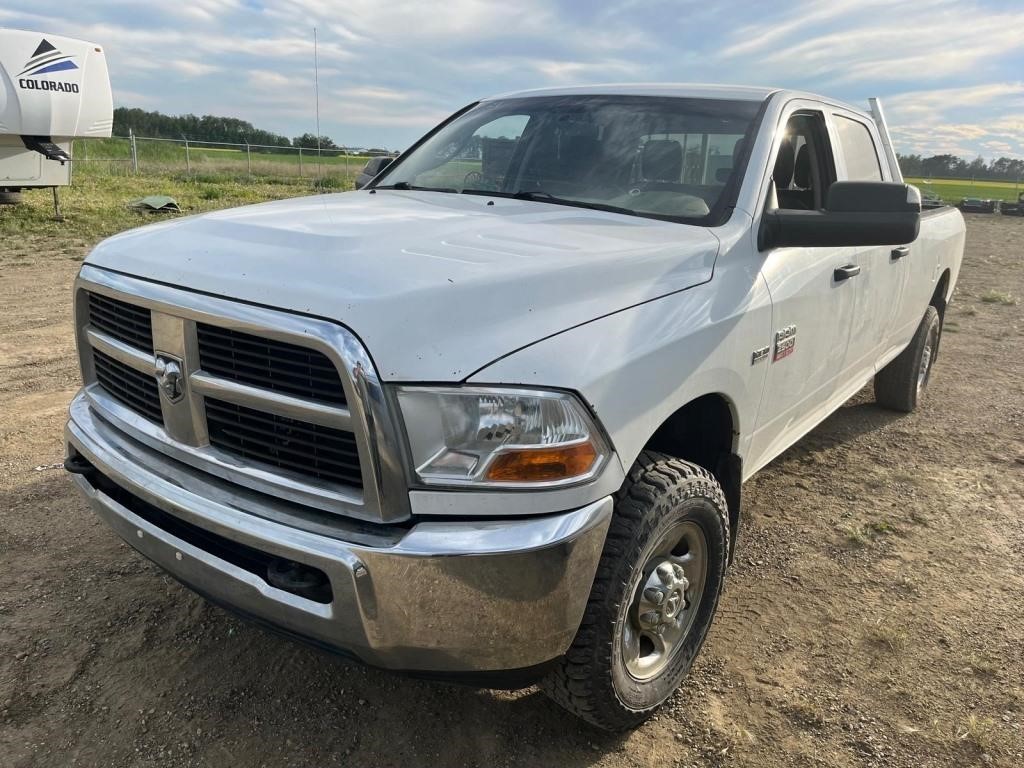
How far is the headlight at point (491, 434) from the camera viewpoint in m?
1.78

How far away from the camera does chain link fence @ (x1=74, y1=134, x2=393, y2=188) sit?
2253 centimetres

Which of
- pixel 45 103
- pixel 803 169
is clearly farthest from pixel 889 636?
pixel 45 103

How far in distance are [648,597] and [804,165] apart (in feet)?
7.31

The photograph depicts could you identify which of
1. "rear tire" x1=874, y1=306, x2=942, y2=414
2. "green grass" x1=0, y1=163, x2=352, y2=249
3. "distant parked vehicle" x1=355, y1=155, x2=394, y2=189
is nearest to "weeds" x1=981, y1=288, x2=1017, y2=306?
"rear tire" x1=874, y1=306, x2=942, y2=414

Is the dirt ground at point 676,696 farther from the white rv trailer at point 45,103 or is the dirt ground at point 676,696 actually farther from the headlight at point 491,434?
the white rv trailer at point 45,103

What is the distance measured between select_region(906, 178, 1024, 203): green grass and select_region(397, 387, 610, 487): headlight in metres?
36.4

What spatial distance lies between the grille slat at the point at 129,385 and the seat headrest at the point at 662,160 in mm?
1945

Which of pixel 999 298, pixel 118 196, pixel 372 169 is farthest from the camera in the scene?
pixel 118 196

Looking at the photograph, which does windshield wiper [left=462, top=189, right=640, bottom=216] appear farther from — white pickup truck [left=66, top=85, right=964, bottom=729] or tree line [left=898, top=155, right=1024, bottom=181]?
tree line [left=898, top=155, right=1024, bottom=181]

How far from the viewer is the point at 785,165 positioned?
10.8 ft

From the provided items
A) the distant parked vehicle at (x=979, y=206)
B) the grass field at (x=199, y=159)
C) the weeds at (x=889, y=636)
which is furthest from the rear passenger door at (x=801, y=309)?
the distant parked vehicle at (x=979, y=206)

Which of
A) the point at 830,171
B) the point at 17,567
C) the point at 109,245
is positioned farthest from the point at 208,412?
the point at 830,171

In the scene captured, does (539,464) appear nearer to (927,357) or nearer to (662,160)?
(662,160)

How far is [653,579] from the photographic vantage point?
233 cm
